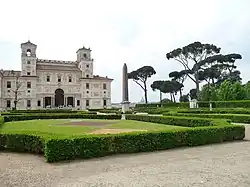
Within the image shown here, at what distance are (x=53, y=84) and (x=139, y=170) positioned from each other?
64.8m

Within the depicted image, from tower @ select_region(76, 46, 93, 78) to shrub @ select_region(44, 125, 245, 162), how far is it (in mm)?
62274

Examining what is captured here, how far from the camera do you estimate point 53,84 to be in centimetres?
6844

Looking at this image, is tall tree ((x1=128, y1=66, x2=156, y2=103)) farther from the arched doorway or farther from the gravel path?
the gravel path

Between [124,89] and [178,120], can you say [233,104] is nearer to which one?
[124,89]

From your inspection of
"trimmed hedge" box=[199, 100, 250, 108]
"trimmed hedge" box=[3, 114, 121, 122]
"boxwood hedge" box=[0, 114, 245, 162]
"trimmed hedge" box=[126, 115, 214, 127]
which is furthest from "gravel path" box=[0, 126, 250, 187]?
"trimmed hedge" box=[199, 100, 250, 108]

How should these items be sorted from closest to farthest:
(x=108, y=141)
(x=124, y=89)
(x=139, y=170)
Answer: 1. (x=139, y=170)
2. (x=108, y=141)
3. (x=124, y=89)

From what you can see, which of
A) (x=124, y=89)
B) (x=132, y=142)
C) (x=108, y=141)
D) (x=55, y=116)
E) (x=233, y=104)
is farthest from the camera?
(x=233, y=104)

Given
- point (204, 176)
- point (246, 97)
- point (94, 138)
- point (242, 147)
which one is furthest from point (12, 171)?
point (246, 97)

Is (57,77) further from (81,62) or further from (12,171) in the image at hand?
(12,171)

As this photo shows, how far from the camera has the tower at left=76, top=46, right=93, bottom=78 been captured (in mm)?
70938

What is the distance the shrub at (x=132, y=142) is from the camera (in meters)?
7.40

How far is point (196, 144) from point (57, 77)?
2471 inches

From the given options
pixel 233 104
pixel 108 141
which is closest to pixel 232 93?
pixel 233 104

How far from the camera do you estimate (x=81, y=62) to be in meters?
70.9
